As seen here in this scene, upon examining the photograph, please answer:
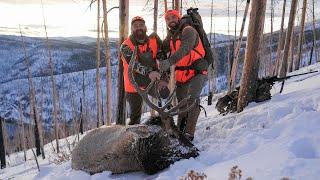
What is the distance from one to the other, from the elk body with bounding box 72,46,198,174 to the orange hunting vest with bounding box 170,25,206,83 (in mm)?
452

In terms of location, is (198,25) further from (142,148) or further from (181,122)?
(142,148)

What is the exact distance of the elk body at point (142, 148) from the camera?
18.5 ft

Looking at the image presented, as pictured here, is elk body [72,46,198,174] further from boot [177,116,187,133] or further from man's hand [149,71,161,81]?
boot [177,116,187,133]

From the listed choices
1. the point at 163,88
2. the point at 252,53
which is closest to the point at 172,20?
the point at 163,88

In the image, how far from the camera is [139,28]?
6.86 m

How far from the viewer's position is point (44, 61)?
178875 millimetres

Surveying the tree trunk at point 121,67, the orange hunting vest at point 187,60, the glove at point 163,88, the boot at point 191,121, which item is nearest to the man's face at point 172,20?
the orange hunting vest at point 187,60

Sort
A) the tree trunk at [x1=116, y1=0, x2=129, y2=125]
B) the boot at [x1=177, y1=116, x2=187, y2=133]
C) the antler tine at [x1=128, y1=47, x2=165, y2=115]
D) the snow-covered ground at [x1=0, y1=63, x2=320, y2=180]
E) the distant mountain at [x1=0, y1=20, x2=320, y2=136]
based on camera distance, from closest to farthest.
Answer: the snow-covered ground at [x1=0, y1=63, x2=320, y2=180]
the antler tine at [x1=128, y1=47, x2=165, y2=115]
the boot at [x1=177, y1=116, x2=187, y2=133]
the tree trunk at [x1=116, y1=0, x2=129, y2=125]
the distant mountain at [x1=0, y1=20, x2=320, y2=136]

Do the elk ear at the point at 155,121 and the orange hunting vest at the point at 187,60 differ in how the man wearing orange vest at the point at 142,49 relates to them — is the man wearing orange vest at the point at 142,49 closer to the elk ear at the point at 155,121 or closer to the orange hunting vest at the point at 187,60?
the orange hunting vest at the point at 187,60

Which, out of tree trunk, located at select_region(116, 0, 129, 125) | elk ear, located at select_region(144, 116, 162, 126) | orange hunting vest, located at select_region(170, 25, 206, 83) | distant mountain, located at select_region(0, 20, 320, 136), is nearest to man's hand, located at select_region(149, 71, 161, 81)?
orange hunting vest, located at select_region(170, 25, 206, 83)

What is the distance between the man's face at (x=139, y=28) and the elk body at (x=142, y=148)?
88 cm

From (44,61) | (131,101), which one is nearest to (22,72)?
(44,61)

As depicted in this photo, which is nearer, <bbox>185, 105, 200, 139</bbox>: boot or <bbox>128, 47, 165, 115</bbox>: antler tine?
<bbox>128, 47, 165, 115</bbox>: antler tine

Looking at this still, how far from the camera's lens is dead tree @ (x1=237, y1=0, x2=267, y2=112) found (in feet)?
27.2
